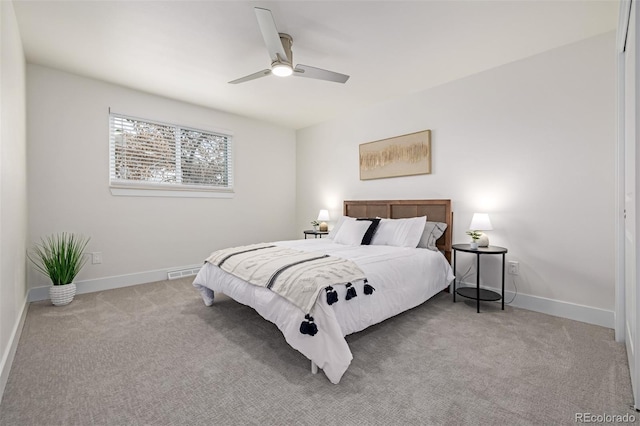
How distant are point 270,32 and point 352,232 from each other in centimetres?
236

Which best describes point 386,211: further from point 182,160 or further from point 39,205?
point 39,205

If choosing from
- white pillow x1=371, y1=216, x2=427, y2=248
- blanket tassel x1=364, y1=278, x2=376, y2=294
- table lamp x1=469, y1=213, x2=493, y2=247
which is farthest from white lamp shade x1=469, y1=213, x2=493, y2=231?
blanket tassel x1=364, y1=278, x2=376, y2=294

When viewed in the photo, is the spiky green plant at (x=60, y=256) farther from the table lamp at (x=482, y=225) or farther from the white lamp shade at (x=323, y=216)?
the table lamp at (x=482, y=225)

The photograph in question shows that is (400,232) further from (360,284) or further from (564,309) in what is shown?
(564,309)

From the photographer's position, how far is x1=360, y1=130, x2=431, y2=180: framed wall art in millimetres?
3854

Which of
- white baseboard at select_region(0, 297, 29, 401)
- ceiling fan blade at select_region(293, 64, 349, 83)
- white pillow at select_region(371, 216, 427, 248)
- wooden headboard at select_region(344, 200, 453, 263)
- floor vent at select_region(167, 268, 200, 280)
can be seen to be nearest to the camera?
white baseboard at select_region(0, 297, 29, 401)

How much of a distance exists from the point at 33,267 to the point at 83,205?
2.69ft

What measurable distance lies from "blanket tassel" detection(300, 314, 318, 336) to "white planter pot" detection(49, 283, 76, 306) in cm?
289

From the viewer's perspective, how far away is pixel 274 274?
2.18 meters

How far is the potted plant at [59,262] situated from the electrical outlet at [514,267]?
4754 millimetres

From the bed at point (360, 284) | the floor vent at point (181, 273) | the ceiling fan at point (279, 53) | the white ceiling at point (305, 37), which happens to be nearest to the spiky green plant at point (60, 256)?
the floor vent at point (181, 273)

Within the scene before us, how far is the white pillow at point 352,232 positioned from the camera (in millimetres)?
3629

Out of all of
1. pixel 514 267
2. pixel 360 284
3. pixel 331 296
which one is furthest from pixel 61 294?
pixel 514 267

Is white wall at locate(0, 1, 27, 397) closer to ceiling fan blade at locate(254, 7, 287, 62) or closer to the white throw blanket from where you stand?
the white throw blanket
